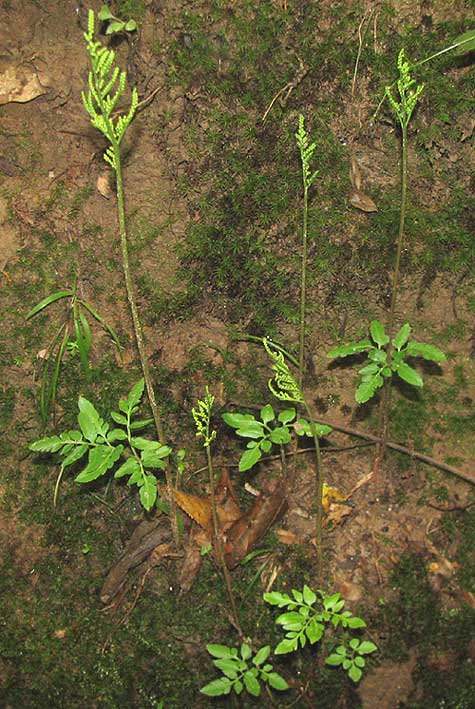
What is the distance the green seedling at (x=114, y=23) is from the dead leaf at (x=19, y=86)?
15.2 inches

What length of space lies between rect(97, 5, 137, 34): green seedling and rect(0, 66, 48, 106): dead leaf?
0.39 metres

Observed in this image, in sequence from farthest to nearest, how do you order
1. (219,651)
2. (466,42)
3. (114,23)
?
(114,23), (466,42), (219,651)

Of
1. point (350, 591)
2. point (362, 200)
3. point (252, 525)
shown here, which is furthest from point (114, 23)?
point (350, 591)

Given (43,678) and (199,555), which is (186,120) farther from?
(43,678)

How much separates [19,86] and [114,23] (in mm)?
493

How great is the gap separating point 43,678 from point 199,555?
0.79 meters

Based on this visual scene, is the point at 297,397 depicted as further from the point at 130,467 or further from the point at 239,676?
the point at 239,676

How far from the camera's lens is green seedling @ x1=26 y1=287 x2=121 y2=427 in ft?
9.34

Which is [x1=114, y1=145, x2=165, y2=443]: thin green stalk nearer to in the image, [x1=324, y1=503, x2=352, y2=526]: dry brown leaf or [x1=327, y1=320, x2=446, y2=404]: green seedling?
[x1=327, y1=320, x2=446, y2=404]: green seedling

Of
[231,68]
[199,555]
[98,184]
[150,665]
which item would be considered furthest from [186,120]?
[150,665]

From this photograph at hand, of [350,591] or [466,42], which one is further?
→ [350,591]

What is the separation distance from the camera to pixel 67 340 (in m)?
2.93

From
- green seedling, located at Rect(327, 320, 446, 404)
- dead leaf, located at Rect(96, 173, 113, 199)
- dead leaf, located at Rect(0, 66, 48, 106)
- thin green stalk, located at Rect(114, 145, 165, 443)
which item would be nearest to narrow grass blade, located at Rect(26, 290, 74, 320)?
dead leaf, located at Rect(96, 173, 113, 199)

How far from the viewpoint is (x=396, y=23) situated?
268 centimetres
